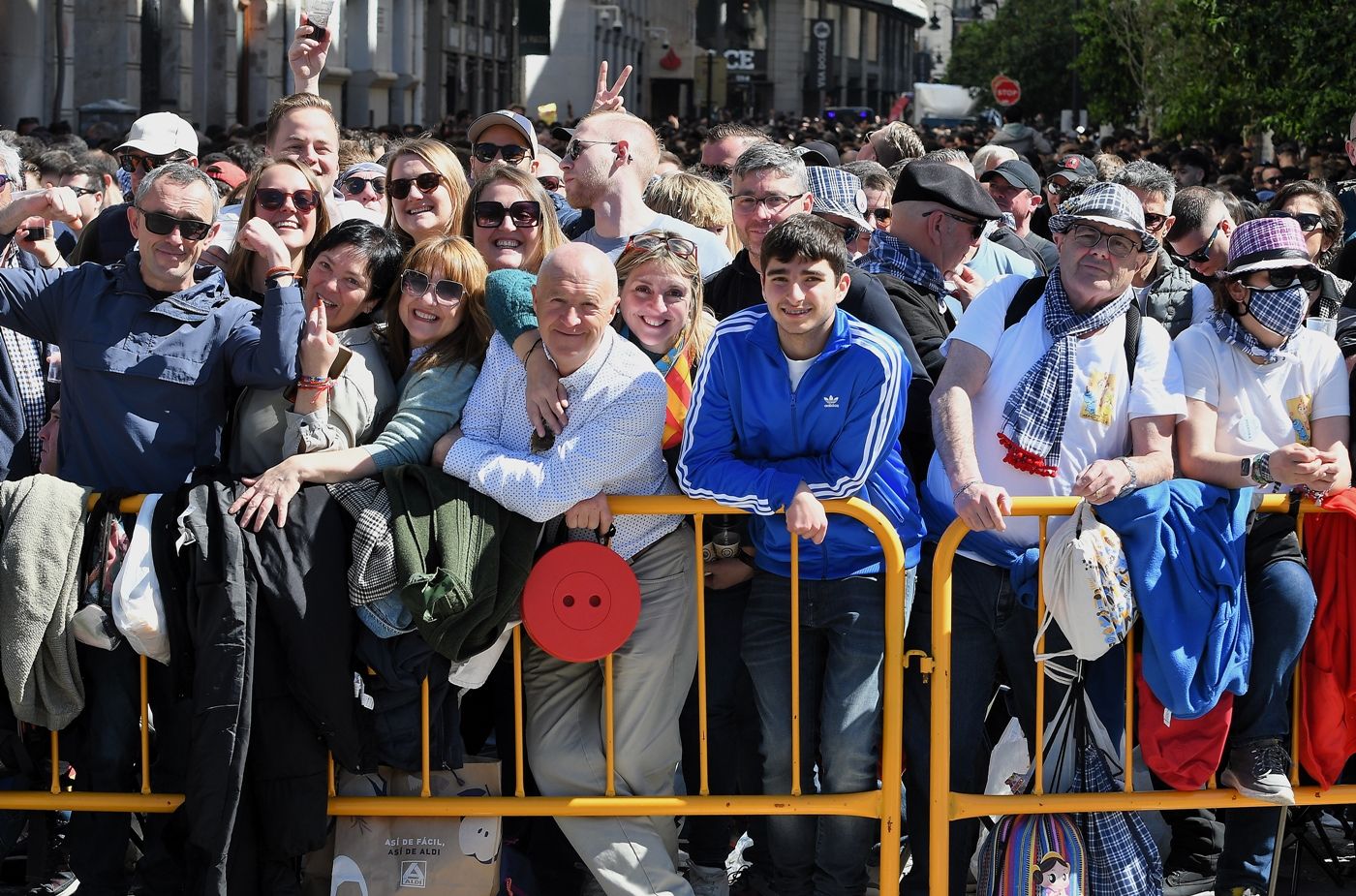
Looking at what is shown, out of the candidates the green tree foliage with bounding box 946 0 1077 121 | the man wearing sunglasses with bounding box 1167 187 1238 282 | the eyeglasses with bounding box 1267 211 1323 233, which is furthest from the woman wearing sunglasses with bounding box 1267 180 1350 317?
the green tree foliage with bounding box 946 0 1077 121

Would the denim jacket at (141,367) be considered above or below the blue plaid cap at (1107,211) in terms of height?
below

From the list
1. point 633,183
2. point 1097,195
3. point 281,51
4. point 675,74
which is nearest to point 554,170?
point 633,183

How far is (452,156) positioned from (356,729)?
263 cm


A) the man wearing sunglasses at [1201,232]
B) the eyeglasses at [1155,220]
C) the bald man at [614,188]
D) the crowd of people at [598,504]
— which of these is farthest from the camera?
the man wearing sunglasses at [1201,232]

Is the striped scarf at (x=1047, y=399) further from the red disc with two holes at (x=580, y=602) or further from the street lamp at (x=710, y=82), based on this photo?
the street lamp at (x=710, y=82)

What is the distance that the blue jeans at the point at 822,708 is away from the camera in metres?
4.77

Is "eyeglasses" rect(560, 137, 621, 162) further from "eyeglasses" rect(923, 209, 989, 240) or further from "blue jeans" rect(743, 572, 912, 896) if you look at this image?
"blue jeans" rect(743, 572, 912, 896)

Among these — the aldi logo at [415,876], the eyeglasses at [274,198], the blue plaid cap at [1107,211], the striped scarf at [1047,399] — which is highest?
the eyeglasses at [274,198]

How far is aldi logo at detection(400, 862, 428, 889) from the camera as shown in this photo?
4727 mm

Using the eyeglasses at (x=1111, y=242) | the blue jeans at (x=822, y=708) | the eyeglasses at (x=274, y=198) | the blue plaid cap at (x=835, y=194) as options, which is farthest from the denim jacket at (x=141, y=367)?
the eyeglasses at (x=1111, y=242)

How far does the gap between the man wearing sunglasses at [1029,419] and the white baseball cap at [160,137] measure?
216 inches

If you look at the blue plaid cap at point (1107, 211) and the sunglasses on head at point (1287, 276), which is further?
the sunglasses on head at point (1287, 276)

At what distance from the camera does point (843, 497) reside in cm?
463

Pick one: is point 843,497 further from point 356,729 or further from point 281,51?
point 281,51
